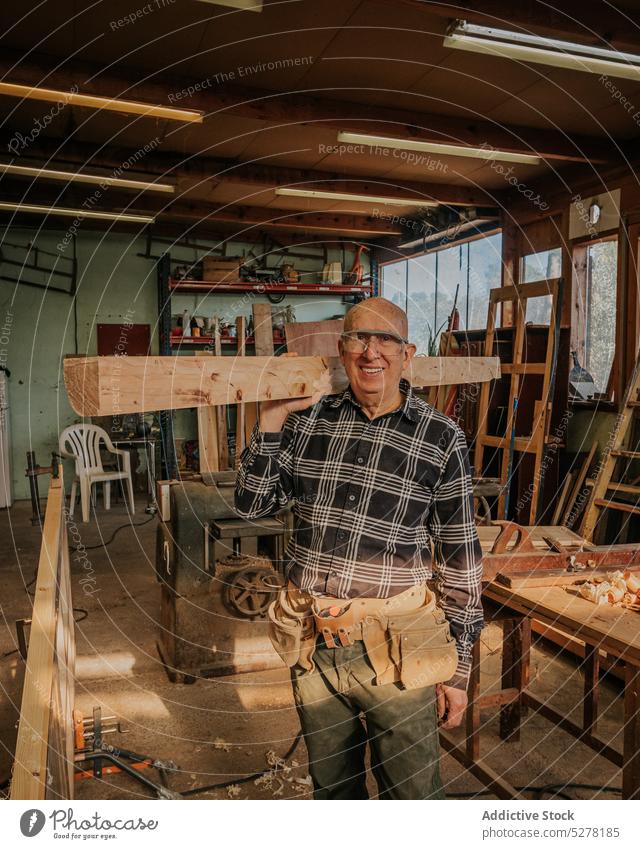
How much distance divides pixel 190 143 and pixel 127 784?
19.4 feet

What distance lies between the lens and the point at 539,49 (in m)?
4.25

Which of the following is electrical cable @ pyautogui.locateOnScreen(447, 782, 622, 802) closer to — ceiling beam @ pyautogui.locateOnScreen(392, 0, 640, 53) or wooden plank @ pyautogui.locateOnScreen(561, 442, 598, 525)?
wooden plank @ pyautogui.locateOnScreen(561, 442, 598, 525)

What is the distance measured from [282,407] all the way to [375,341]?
379mm

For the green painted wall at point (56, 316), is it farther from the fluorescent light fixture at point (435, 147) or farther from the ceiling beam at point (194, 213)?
the fluorescent light fixture at point (435, 147)

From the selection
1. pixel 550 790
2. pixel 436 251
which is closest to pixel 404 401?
pixel 550 790

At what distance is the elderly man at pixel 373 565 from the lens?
2059mm

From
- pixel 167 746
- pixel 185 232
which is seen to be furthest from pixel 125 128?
pixel 167 746

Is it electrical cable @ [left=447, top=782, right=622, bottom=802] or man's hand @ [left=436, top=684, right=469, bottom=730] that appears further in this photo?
electrical cable @ [left=447, top=782, right=622, bottom=802]

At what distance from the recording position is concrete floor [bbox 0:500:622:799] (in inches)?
126

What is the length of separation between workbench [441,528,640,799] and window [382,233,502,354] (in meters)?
4.63

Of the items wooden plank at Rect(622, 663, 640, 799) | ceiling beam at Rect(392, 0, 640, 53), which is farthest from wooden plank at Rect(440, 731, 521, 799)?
ceiling beam at Rect(392, 0, 640, 53)

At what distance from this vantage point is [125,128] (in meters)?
6.43

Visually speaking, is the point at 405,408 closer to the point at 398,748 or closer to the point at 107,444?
the point at 398,748
